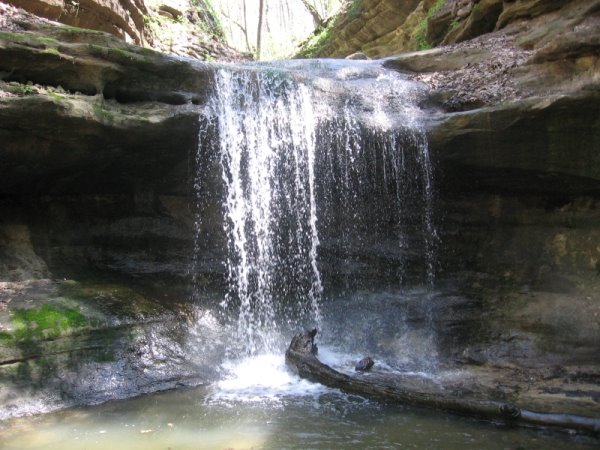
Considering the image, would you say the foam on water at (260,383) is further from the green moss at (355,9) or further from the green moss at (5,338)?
the green moss at (355,9)

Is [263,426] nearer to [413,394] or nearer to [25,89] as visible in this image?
[413,394]

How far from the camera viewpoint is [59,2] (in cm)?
1116

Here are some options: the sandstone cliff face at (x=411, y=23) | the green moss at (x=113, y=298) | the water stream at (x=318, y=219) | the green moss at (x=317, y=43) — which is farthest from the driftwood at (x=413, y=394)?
the green moss at (x=317, y=43)

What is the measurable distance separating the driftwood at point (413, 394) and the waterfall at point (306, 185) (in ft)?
4.87

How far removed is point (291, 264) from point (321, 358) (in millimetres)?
2227

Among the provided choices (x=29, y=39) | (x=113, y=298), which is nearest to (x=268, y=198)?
(x=113, y=298)

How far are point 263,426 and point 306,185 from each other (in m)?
5.24

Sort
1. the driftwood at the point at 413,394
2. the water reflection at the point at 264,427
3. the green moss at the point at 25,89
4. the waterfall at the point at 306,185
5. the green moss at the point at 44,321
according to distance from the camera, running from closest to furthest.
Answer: the water reflection at the point at 264,427 → the driftwood at the point at 413,394 → the green moss at the point at 44,321 → the green moss at the point at 25,89 → the waterfall at the point at 306,185

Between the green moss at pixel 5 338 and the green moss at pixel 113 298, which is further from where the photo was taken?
the green moss at pixel 113 298

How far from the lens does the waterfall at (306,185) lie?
947cm

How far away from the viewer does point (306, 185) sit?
32.2ft

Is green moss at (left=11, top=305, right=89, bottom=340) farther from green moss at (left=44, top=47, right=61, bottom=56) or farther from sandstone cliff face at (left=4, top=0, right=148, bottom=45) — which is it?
sandstone cliff face at (left=4, top=0, right=148, bottom=45)

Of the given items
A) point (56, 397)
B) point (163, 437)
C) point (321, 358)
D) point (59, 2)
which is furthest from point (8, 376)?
point (59, 2)

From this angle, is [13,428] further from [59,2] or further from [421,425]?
[59,2]
